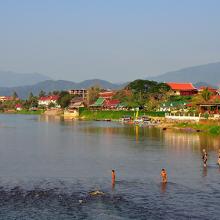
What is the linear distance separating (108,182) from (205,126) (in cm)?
5007

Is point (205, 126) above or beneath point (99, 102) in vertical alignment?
beneath

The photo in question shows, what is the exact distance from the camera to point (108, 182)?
36.2 meters

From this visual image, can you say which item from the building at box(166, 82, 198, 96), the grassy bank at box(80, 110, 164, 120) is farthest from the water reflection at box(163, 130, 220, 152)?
the building at box(166, 82, 198, 96)

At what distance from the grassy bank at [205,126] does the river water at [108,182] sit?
1467cm

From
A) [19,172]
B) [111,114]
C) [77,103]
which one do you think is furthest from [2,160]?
[77,103]

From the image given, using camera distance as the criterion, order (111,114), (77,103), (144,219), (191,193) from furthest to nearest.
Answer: (77,103) < (111,114) < (191,193) < (144,219)

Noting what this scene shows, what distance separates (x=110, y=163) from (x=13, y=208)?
63.7ft

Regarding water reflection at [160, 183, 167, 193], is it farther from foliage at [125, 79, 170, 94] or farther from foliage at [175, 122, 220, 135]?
foliage at [125, 79, 170, 94]

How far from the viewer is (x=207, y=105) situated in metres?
96.2

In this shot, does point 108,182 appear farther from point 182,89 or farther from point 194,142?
Answer: point 182,89

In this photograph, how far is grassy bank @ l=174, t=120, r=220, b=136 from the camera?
253 feet

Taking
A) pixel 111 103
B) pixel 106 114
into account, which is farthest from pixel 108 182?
pixel 111 103

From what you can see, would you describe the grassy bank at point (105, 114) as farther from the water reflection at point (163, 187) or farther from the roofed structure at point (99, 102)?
the water reflection at point (163, 187)

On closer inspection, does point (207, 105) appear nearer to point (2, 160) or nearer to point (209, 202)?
point (2, 160)
